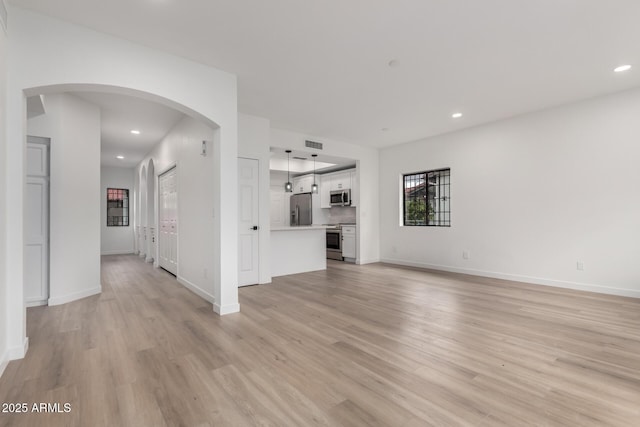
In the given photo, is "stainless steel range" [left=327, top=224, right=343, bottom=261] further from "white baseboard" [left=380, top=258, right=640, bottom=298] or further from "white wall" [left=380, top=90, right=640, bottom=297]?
"white wall" [left=380, top=90, right=640, bottom=297]

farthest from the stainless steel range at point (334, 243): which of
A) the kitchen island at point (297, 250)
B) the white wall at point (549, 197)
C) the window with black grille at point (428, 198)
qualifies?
the white wall at point (549, 197)

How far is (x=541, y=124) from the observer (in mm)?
4754

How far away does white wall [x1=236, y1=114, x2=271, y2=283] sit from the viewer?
488 centimetres

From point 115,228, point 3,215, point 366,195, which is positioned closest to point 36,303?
point 3,215

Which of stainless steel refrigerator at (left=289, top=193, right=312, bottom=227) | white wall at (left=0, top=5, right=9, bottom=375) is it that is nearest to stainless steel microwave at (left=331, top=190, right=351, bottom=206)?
stainless steel refrigerator at (left=289, top=193, right=312, bottom=227)

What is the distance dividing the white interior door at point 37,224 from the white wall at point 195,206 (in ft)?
5.54

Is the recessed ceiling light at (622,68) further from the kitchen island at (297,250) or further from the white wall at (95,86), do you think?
the kitchen island at (297,250)

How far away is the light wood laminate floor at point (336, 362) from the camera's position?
168cm

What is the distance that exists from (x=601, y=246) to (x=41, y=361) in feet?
21.3

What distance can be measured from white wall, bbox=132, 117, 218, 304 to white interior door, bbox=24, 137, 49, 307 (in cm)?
169

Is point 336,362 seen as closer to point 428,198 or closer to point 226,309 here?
point 226,309

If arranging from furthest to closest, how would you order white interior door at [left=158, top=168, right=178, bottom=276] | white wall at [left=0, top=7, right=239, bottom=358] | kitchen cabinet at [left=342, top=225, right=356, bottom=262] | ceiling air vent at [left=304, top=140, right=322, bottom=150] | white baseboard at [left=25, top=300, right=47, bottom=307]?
1. kitchen cabinet at [left=342, top=225, right=356, bottom=262]
2. ceiling air vent at [left=304, top=140, right=322, bottom=150]
3. white interior door at [left=158, top=168, right=178, bottom=276]
4. white baseboard at [left=25, top=300, right=47, bottom=307]
5. white wall at [left=0, top=7, right=239, bottom=358]

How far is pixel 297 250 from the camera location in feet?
19.5

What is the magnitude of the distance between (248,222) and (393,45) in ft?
10.6
